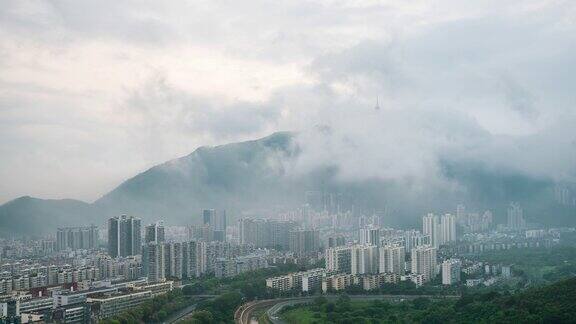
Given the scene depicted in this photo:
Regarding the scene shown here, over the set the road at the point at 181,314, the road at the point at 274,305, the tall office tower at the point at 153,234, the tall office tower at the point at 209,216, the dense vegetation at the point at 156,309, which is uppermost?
the tall office tower at the point at 209,216

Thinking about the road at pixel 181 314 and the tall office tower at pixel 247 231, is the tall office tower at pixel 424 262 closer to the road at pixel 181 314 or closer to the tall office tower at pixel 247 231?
the road at pixel 181 314

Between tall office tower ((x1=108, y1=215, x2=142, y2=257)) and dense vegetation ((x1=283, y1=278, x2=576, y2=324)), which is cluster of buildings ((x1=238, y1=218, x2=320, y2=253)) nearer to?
tall office tower ((x1=108, y1=215, x2=142, y2=257))

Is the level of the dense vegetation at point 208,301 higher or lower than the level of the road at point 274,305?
higher

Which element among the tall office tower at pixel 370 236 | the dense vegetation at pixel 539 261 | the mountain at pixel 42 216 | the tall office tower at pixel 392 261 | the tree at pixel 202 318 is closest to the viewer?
the tree at pixel 202 318

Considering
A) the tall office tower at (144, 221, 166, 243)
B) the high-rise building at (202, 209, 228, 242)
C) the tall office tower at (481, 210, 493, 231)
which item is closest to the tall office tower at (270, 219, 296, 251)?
the high-rise building at (202, 209, 228, 242)

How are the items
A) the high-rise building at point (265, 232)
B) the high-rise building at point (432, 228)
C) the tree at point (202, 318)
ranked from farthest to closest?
the high-rise building at point (432, 228), the high-rise building at point (265, 232), the tree at point (202, 318)

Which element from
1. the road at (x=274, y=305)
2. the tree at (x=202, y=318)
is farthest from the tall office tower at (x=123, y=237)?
the tree at (x=202, y=318)

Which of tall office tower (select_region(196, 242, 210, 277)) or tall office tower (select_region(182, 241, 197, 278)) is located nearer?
tall office tower (select_region(182, 241, 197, 278))

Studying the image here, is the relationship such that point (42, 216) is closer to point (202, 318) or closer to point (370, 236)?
point (370, 236)
